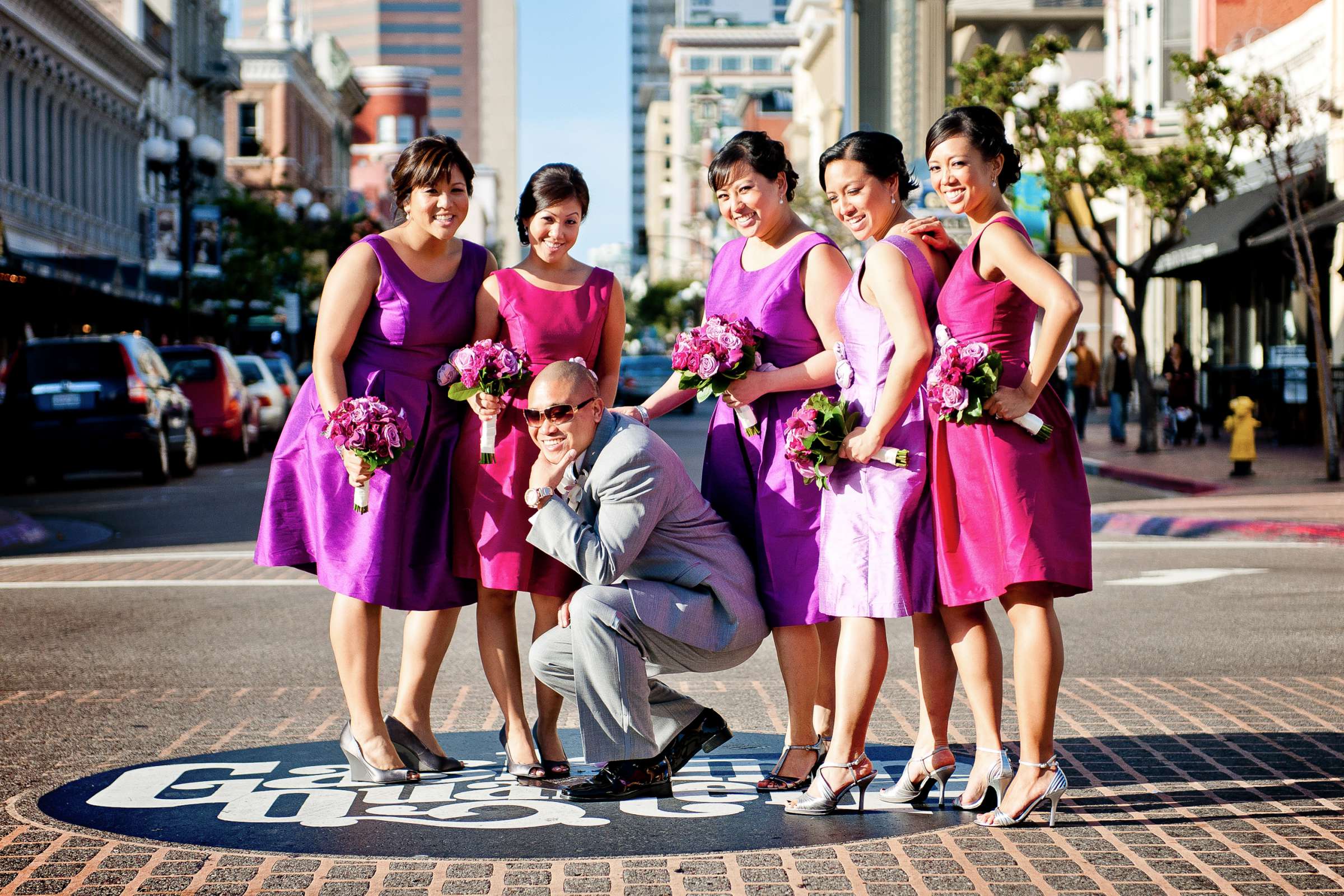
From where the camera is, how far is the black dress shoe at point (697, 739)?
18.8 ft

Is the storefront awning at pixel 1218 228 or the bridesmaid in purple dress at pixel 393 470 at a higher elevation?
the storefront awning at pixel 1218 228

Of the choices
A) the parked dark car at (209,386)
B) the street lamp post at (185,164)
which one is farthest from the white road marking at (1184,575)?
the street lamp post at (185,164)

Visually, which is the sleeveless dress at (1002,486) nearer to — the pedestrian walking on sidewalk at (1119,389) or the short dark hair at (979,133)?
the short dark hair at (979,133)

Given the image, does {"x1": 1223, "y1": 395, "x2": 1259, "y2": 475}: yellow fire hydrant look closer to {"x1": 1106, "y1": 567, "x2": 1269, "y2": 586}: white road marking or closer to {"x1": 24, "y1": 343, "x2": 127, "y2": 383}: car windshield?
{"x1": 1106, "y1": 567, "x2": 1269, "y2": 586}: white road marking

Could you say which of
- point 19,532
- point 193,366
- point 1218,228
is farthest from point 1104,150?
point 19,532

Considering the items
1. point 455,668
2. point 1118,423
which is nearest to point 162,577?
point 455,668

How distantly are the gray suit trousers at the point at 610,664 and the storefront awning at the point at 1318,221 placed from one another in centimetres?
1894

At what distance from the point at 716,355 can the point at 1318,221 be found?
19.8 m

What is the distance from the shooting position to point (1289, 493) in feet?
Result: 58.7

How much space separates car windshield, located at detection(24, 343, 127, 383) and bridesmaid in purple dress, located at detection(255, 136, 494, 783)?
640 inches

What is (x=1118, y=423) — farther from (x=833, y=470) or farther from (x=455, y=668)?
(x=833, y=470)

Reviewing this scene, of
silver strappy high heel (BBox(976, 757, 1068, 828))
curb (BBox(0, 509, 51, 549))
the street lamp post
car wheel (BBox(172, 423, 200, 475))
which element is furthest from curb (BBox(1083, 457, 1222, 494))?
the street lamp post

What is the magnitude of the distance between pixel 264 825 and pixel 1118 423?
25019mm

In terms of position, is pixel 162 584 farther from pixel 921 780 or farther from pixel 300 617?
pixel 921 780
